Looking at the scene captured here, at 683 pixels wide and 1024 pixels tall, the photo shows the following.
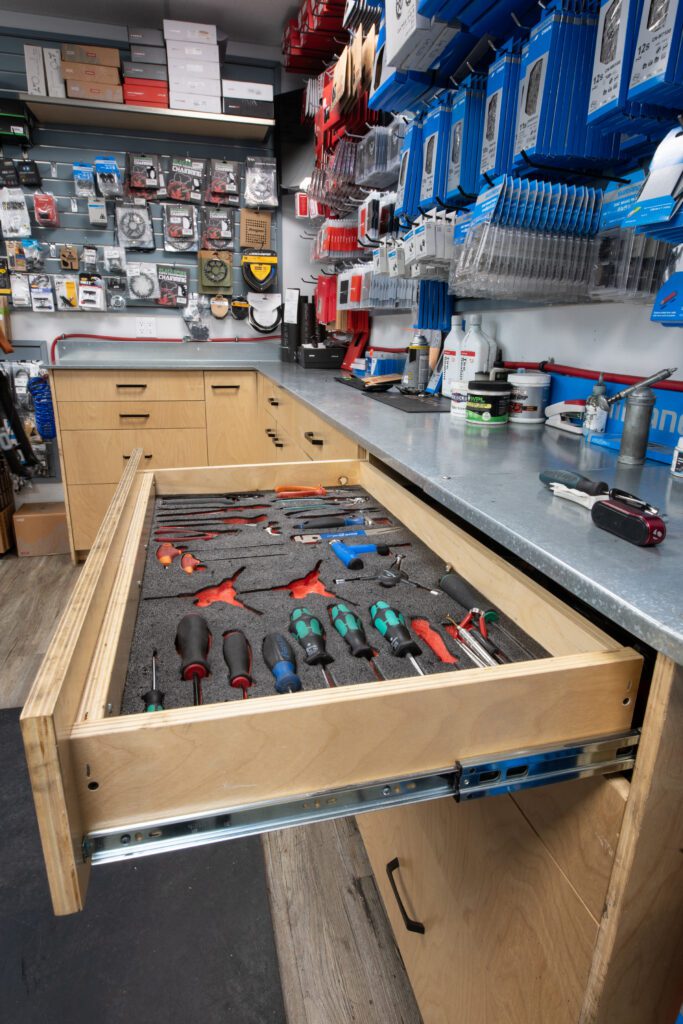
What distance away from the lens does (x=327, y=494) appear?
4.38 ft

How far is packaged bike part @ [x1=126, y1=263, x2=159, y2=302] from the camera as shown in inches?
133

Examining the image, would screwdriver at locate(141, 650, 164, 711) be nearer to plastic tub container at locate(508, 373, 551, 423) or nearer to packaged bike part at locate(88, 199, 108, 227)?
plastic tub container at locate(508, 373, 551, 423)

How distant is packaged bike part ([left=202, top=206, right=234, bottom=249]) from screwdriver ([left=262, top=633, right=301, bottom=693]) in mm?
3248

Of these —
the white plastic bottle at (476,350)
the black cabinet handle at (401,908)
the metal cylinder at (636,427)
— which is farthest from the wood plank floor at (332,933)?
the white plastic bottle at (476,350)

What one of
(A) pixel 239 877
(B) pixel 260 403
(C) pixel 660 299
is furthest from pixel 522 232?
(B) pixel 260 403

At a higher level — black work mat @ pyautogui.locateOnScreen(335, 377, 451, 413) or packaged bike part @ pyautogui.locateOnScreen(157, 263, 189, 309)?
packaged bike part @ pyautogui.locateOnScreen(157, 263, 189, 309)

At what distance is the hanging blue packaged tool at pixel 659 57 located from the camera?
88 cm

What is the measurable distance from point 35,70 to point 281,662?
11.8 ft

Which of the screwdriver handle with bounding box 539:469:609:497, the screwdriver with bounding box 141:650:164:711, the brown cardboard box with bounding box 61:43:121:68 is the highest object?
the brown cardboard box with bounding box 61:43:121:68

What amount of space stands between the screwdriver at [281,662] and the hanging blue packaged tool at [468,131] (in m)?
1.32

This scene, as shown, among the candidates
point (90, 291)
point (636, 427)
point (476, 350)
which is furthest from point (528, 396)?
point (90, 291)

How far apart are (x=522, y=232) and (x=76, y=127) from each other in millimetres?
2983

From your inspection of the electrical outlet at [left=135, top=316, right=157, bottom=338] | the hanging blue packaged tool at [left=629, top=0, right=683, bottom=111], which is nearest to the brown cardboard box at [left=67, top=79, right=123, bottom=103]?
the electrical outlet at [left=135, top=316, right=157, bottom=338]

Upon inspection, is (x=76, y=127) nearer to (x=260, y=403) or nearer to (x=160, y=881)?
(x=260, y=403)
